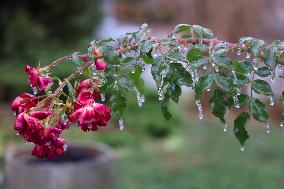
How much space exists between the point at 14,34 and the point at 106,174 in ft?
12.2

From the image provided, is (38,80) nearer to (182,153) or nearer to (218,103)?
(218,103)

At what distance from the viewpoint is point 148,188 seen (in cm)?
428

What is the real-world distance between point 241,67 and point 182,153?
4156 millimetres

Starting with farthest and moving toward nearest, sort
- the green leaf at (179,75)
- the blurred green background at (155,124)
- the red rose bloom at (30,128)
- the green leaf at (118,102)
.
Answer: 1. the blurred green background at (155,124)
2. the green leaf at (118,102)
3. the green leaf at (179,75)
4. the red rose bloom at (30,128)

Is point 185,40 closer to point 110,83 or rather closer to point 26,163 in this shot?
point 110,83

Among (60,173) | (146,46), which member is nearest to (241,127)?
(146,46)

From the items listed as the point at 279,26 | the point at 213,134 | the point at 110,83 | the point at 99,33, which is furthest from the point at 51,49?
the point at 110,83

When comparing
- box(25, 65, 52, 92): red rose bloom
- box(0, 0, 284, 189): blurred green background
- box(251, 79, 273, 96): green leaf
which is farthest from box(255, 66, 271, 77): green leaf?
box(0, 0, 284, 189): blurred green background

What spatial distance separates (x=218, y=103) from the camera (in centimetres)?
118

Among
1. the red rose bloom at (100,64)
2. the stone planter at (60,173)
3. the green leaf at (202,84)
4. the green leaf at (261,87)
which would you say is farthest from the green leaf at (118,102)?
the stone planter at (60,173)

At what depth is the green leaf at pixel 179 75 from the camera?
1163 mm

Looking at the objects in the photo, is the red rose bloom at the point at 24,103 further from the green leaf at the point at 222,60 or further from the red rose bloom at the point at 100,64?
the green leaf at the point at 222,60

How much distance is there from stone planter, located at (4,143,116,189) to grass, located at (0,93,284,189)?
144cm

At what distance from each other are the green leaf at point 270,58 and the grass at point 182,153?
322cm
